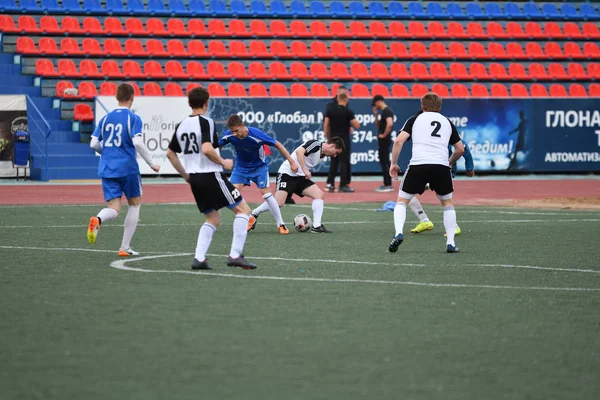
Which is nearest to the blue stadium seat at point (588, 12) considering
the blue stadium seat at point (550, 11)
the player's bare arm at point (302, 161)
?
the blue stadium seat at point (550, 11)

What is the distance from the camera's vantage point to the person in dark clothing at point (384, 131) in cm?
2252

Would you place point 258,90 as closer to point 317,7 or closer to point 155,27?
point 155,27

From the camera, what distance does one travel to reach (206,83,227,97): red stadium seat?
27.3 meters

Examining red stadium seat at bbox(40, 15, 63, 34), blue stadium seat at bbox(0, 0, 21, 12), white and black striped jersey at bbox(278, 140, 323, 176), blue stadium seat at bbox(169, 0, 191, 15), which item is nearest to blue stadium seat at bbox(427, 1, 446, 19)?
blue stadium seat at bbox(169, 0, 191, 15)

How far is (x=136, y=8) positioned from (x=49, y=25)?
8.79 ft

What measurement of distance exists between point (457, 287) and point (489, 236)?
195 inches

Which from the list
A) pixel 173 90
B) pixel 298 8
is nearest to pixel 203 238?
pixel 173 90

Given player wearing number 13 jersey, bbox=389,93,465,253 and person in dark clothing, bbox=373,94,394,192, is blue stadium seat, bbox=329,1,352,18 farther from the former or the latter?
player wearing number 13 jersey, bbox=389,93,465,253

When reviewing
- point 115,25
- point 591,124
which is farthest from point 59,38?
point 591,124

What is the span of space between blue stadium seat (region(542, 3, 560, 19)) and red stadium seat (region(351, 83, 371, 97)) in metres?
7.75

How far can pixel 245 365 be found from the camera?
5477 millimetres

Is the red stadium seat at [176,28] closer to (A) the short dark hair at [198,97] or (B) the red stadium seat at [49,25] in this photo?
(B) the red stadium seat at [49,25]

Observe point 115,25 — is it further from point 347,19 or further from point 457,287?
point 457,287

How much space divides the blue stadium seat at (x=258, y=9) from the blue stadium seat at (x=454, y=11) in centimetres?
575
